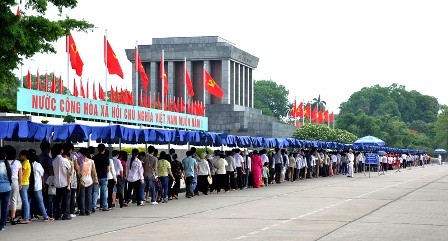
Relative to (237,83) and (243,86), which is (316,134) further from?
(243,86)

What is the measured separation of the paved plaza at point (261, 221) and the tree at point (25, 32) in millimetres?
5335

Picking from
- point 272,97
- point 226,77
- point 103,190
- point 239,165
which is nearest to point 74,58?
point 239,165

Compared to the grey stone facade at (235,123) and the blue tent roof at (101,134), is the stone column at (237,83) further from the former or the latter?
the blue tent roof at (101,134)

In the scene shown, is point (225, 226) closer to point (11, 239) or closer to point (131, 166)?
point (11, 239)

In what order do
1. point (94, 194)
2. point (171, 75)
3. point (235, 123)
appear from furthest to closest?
point (171, 75) → point (235, 123) → point (94, 194)

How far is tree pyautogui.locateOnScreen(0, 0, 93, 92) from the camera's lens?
22.2 meters

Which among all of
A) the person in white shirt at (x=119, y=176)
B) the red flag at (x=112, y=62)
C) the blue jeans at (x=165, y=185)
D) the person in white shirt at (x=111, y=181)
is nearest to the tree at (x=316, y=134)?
the red flag at (x=112, y=62)

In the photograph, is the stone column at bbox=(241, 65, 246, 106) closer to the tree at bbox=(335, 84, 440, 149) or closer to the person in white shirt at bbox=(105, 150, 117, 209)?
the tree at bbox=(335, 84, 440, 149)

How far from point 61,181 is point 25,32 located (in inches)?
233

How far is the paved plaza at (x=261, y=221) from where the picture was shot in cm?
1547

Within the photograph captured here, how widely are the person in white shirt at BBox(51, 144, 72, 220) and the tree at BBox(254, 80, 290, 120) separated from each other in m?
142

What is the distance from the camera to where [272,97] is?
165125mm

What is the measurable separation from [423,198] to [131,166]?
10140 mm

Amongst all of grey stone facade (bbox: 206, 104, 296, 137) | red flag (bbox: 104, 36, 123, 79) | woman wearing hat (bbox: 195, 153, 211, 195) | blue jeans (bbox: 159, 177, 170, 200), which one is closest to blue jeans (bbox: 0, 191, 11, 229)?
blue jeans (bbox: 159, 177, 170, 200)
